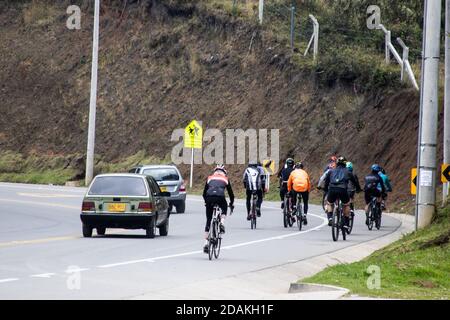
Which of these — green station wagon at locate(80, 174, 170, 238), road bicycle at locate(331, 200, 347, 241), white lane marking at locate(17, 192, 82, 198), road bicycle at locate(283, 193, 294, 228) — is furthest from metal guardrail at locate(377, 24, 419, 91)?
green station wagon at locate(80, 174, 170, 238)

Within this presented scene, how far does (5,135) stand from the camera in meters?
67.6

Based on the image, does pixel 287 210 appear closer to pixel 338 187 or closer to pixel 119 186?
pixel 338 187

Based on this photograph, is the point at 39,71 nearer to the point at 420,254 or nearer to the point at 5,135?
the point at 5,135

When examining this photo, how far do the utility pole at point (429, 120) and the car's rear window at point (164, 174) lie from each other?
588 inches

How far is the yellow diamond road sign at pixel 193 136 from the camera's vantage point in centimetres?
5597

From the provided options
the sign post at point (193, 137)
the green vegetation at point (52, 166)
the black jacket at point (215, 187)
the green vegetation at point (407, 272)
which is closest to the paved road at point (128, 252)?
the black jacket at point (215, 187)

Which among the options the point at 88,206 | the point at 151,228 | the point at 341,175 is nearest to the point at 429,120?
the point at 341,175

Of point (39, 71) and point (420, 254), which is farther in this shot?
point (39, 71)

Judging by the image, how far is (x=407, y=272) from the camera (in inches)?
701

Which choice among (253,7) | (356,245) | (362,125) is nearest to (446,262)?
(356,245)

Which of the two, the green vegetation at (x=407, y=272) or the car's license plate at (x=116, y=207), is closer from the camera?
the green vegetation at (x=407, y=272)

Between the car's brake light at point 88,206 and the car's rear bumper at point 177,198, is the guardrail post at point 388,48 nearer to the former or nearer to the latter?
the car's rear bumper at point 177,198

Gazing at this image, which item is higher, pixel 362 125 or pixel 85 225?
pixel 362 125

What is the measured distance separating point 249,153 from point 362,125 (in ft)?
19.9
